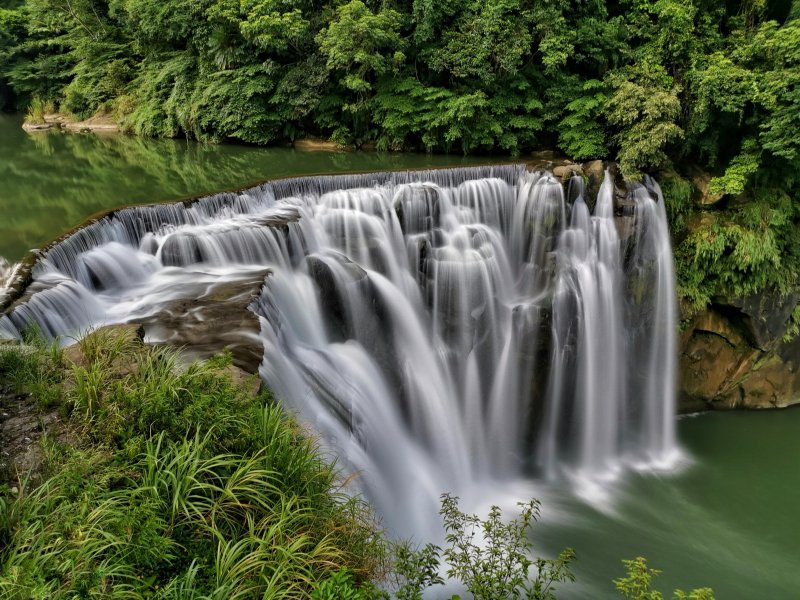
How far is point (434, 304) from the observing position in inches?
409

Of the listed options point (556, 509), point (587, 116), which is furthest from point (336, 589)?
point (587, 116)

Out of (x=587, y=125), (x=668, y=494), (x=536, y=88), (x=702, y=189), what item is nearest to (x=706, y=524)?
(x=668, y=494)

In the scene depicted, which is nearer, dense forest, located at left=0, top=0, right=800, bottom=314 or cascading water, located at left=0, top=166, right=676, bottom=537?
cascading water, located at left=0, top=166, right=676, bottom=537

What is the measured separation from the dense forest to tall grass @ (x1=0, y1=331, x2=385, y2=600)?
1060 centimetres

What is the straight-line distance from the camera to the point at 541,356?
10453 mm

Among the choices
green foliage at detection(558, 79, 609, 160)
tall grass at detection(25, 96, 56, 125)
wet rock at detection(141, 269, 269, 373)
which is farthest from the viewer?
tall grass at detection(25, 96, 56, 125)

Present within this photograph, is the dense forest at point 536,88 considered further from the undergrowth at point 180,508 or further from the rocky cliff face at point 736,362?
the undergrowth at point 180,508

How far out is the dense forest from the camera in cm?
1132

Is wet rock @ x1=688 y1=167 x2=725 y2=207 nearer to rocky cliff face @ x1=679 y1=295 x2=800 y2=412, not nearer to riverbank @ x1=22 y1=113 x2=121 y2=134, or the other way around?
rocky cliff face @ x1=679 y1=295 x2=800 y2=412

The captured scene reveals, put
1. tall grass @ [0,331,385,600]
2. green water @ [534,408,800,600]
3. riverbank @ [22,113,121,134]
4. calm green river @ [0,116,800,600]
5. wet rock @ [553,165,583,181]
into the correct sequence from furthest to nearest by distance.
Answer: riverbank @ [22,113,121,134] < wet rock @ [553,165,583,181] < calm green river @ [0,116,800,600] < green water @ [534,408,800,600] < tall grass @ [0,331,385,600]

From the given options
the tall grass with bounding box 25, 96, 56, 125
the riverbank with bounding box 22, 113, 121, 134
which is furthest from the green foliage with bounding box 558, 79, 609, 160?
the tall grass with bounding box 25, 96, 56, 125

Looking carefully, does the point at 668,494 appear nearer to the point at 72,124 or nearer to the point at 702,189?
the point at 702,189

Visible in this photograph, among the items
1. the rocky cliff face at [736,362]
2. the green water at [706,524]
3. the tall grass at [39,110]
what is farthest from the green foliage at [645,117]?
the tall grass at [39,110]

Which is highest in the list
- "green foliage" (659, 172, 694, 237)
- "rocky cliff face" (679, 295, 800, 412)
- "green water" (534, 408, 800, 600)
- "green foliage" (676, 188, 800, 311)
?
"green foliage" (659, 172, 694, 237)
